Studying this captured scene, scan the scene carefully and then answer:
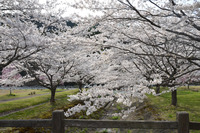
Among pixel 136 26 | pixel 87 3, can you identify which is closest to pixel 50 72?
pixel 136 26

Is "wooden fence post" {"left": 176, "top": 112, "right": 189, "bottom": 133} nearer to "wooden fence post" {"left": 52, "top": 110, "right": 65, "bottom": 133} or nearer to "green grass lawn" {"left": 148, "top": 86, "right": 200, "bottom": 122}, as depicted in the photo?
"wooden fence post" {"left": 52, "top": 110, "right": 65, "bottom": 133}

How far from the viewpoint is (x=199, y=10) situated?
4062 mm

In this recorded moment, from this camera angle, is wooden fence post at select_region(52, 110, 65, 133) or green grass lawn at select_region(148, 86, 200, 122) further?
green grass lawn at select_region(148, 86, 200, 122)

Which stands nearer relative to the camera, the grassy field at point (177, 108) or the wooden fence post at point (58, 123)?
the wooden fence post at point (58, 123)

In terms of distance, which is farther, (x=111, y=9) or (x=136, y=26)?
(x=136, y=26)

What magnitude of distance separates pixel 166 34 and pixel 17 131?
7.41m

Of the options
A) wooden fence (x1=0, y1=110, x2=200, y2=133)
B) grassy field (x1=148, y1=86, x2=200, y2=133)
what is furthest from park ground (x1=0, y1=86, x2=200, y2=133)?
wooden fence (x1=0, y1=110, x2=200, y2=133)

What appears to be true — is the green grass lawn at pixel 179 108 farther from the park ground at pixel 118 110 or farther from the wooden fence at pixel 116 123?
the wooden fence at pixel 116 123

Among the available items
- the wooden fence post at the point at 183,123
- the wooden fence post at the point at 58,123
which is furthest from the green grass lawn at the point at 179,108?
the wooden fence post at the point at 58,123

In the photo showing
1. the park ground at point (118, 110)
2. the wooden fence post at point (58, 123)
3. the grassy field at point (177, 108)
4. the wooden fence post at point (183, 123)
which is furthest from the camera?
the park ground at point (118, 110)

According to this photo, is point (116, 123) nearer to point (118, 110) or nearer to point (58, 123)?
point (58, 123)

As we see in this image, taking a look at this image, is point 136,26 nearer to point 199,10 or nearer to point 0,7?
point 199,10

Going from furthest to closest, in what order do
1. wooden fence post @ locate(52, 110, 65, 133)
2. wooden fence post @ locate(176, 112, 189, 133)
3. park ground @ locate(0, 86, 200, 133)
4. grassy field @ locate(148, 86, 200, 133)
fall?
park ground @ locate(0, 86, 200, 133), grassy field @ locate(148, 86, 200, 133), wooden fence post @ locate(52, 110, 65, 133), wooden fence post @ locate(176, 112, 189, 133)

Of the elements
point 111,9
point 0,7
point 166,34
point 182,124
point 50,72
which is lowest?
point 182,124
